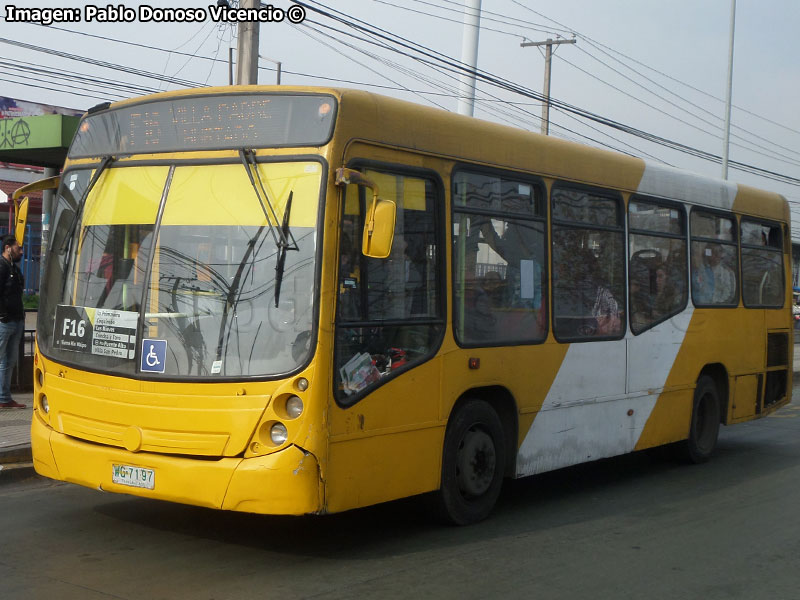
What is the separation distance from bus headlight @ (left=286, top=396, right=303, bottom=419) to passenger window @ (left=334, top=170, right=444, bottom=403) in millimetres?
268

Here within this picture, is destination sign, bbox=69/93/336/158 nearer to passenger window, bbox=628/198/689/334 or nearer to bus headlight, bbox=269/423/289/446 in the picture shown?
bus headlight, bbox=269/423/289/446

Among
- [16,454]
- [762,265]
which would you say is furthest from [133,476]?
[762,265]

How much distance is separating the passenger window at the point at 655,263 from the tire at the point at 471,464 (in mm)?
2292

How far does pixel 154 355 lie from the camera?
235 inches

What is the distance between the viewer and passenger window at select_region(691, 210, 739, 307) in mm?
10023

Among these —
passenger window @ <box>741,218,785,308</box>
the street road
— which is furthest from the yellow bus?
passenger window @ <box>741,218,785,308</box>

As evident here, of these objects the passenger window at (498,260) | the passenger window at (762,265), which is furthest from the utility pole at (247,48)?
the passenger window at (762,265)

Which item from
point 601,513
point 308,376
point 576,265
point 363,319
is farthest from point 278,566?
point 576,265

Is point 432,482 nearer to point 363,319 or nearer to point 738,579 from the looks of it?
point 363,319

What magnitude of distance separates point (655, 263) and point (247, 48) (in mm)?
5599

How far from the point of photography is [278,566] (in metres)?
5.85

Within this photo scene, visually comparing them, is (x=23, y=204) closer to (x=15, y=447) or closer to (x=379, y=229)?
(x=15, y=447)

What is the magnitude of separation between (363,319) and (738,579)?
2747mm

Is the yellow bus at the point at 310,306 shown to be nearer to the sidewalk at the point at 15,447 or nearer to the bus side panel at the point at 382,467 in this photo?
the bus side panel at the point at 382,467
